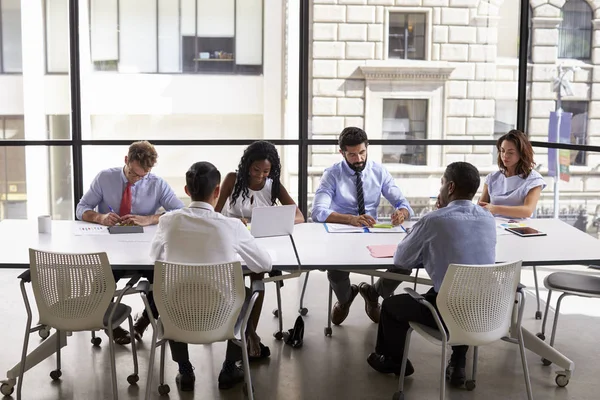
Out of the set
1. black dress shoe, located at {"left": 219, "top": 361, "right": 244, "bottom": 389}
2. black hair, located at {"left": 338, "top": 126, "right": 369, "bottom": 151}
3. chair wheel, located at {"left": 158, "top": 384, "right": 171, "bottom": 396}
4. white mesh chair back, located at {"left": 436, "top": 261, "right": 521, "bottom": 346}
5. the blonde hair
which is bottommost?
chair wheel, located at {"left": 158, "top": 384, "right": 171, "bottom": 396}

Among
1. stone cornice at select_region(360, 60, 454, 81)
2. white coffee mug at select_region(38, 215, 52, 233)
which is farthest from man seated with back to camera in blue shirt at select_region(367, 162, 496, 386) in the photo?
stone cornice at select_region(360, 60, 454, 81)

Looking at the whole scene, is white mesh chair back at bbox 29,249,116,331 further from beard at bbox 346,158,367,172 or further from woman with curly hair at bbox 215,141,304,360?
beard at bbox 346,158,367,172

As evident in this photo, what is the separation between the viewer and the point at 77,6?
250 inches

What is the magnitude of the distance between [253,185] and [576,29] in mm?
3907

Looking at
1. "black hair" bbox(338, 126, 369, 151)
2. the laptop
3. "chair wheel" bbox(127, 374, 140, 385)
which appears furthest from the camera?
"black hair" bbox(338, 126, 369, 151)

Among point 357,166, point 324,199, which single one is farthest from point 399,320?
point 357,166

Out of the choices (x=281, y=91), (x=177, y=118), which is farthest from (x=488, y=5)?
(x=177, y=118)

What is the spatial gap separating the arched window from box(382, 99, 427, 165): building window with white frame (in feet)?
4.89

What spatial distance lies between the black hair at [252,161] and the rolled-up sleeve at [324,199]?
0.84 feet

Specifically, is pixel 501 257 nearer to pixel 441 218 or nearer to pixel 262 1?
pixel 441 218

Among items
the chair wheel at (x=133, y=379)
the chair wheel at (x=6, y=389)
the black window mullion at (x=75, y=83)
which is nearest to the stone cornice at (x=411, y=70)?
the black window mullion at (x=75, y=83)

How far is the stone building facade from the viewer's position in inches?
267

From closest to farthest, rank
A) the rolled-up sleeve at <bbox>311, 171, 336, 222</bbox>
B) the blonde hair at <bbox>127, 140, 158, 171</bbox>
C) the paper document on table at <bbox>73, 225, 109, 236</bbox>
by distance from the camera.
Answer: the paper document on table at <bbox>73, 225, 109, 236</bbox>, the blonde hair at <bbox>127, 140, 158, 171</bbox>, the rolled-up sleeve at <bbox>311, 171, 336, 222</bbox>

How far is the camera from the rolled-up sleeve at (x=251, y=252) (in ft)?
11.9
